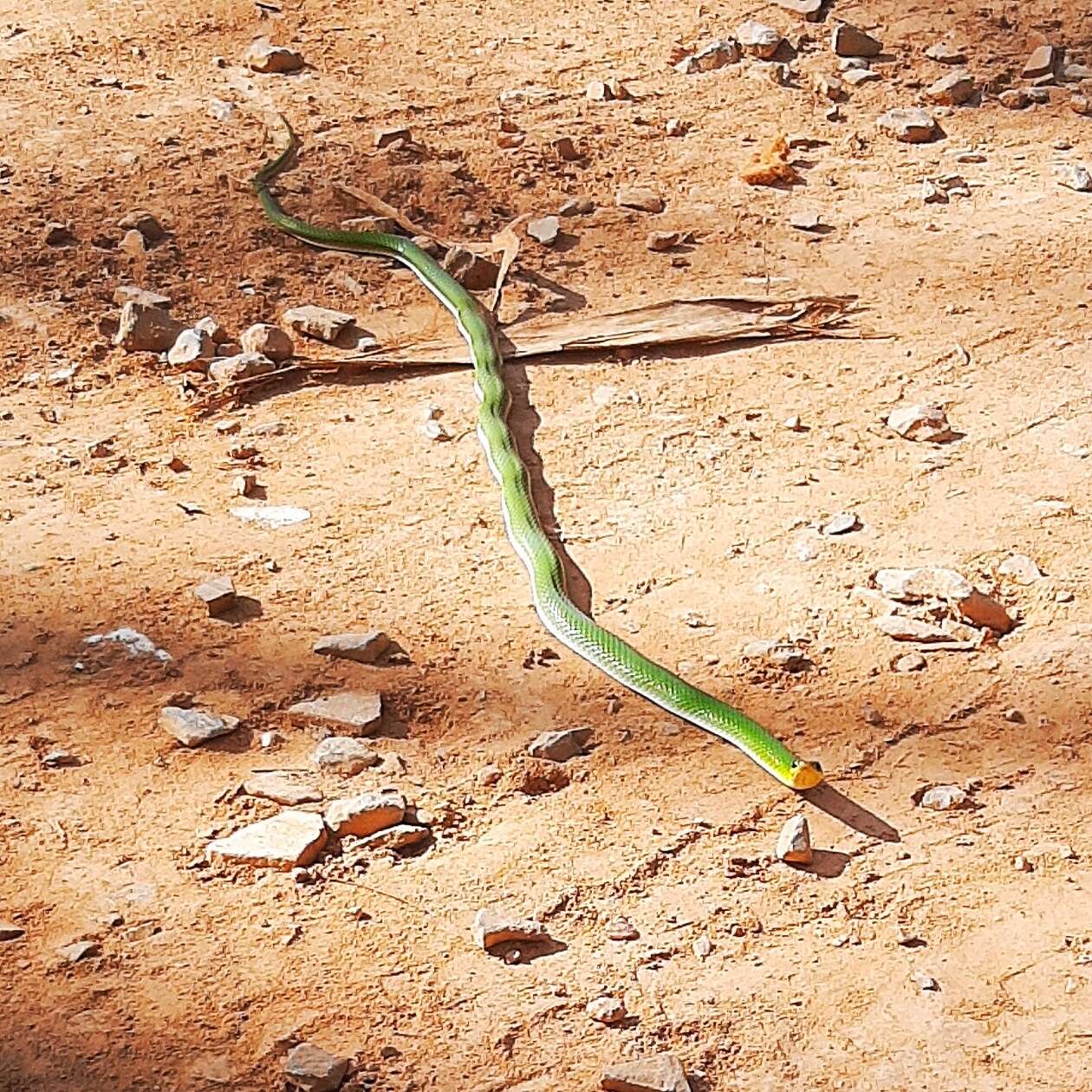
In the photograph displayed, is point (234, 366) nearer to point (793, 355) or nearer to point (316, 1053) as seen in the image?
point (793, 355)

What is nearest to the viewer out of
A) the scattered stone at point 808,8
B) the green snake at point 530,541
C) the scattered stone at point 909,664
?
the green snake at point 530,541

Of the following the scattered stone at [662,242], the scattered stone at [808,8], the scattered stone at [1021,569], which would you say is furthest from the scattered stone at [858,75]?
the scattered stone at [1021,569]

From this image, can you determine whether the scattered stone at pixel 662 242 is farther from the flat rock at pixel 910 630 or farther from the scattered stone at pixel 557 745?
the scattered stone at pixel 557 745

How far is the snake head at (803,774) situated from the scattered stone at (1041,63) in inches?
177

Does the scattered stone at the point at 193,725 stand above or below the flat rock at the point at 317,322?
below

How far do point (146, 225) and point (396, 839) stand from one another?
3.18 metres

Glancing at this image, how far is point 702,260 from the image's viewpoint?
604cm

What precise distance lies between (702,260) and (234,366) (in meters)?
1.67

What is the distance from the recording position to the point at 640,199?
6.39 meters

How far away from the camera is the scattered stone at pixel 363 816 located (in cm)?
360

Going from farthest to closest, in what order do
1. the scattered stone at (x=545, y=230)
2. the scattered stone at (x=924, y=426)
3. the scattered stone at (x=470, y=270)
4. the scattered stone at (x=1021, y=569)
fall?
the scattered stone at (x=545, y=230) < the scattered stone at (x=470, y=270) < the scattered stone at (x=924, y=426) < the scattered stone at (x=1021, y=569)

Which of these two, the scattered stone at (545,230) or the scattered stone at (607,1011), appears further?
the scattered stone at (545,230)

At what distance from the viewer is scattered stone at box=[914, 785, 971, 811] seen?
3721mm

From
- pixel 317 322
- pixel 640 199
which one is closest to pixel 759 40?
pixel 640 199
